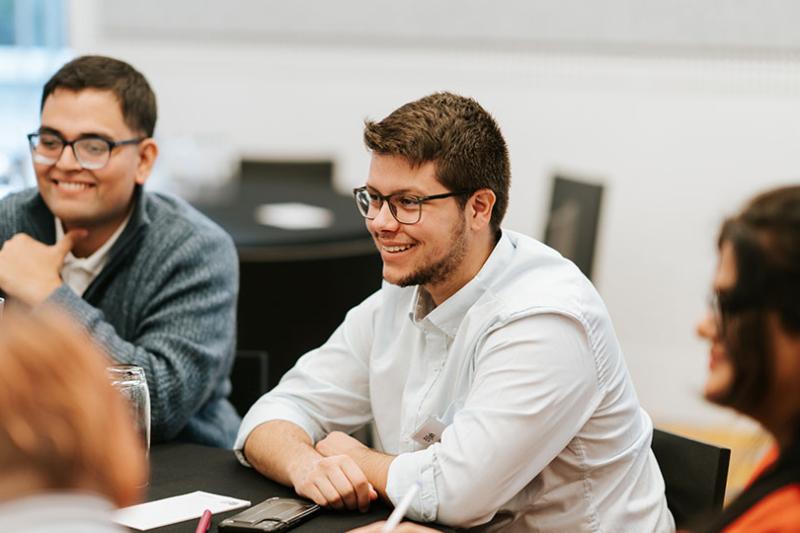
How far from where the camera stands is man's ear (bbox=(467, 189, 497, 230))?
214cm

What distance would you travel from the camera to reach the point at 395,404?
2.22 m

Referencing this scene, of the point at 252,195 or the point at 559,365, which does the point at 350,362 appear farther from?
the point at 252,195

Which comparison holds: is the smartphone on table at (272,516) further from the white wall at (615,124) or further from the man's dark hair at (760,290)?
the white wall at (615,124)

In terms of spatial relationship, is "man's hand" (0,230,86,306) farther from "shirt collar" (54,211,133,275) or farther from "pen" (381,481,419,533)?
"pen" (381,481,419,533)

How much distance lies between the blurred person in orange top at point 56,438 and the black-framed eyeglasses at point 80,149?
5.40 ft

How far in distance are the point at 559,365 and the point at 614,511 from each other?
321 mm

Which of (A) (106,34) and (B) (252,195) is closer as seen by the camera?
(B) (252,195)

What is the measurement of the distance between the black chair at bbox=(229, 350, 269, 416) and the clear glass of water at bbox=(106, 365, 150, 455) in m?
0.93

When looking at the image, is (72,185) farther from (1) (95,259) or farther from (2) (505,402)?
(2) (505,402)

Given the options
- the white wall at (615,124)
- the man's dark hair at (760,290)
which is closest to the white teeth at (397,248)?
the man's dark hair at (760,290)

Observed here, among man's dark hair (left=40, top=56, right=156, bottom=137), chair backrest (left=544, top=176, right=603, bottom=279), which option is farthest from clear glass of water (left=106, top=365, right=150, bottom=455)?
chair backrest (left=544, top=176, right=603, bottom=279)

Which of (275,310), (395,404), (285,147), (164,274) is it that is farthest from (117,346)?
(285,147)

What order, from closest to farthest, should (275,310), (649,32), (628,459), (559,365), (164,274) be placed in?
(559,365)
(628,459)
(164,274)
(275,310)
(649,32)

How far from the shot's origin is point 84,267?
103 inches
